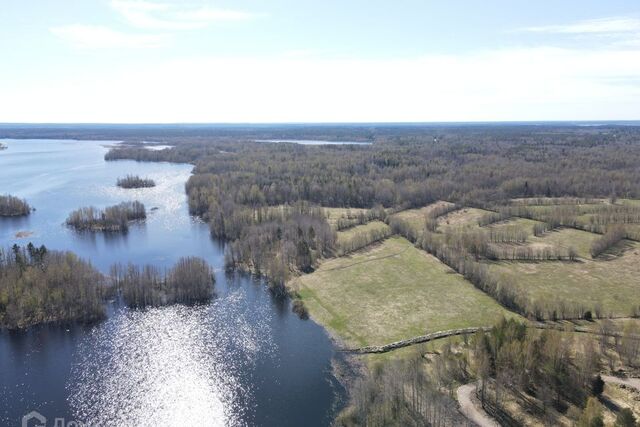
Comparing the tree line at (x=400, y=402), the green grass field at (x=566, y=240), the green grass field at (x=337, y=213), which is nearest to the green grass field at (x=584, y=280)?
the green grass field at (x=566, y=240)

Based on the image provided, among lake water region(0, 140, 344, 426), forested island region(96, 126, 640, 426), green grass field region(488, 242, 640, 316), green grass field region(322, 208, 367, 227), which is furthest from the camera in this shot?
green grass field region(322, 208, 367, 227)

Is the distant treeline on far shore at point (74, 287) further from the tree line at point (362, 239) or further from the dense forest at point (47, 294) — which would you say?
the tree line at point (362, 239)

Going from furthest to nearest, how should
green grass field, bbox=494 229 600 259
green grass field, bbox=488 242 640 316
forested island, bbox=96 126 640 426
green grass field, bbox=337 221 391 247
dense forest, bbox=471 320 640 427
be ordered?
1. green grass field, bbox=337 221 391 247
2. green grass field, bbox=494 229 600 259
3. green grass field, bbox=488 242 640 316
4. forested island, bbox=96 126 640 426
5. dense forest, bbox=471 320 640 427

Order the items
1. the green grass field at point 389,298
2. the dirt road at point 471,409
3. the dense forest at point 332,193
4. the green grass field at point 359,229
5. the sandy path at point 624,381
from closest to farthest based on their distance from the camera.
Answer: the dirt road at point 471,409, the sandy path at point 624,381, the green grass field at point 389,298, the dense forest at point 332,193, the green grass field at point 359,229

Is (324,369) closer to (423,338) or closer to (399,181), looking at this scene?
(423,338)

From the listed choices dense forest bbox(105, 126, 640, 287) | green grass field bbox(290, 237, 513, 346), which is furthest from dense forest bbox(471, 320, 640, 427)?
dense forest bbox(105, 126, 640, 287)

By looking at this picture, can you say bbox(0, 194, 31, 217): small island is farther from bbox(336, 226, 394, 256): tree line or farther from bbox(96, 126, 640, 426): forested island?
bbox(336, 226, 394, 256): tree line
